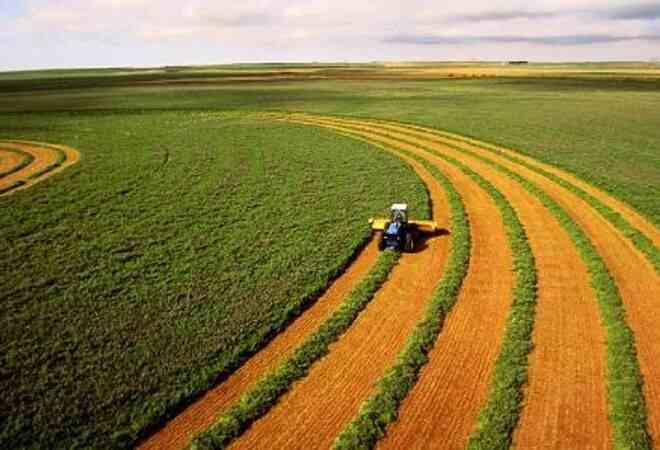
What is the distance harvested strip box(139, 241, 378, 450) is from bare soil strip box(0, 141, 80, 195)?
2511 cm

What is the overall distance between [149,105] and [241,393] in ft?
279

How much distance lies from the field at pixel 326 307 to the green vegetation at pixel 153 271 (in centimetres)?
9

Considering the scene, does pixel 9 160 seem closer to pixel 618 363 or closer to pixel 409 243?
pixel 409 243

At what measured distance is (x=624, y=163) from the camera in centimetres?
4012

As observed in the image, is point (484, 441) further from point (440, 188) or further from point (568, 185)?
point (568, 185)

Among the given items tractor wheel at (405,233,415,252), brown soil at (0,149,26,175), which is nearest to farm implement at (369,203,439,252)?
tractor wheel at (405,233,415,252)

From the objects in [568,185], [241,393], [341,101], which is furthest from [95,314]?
[341,101]

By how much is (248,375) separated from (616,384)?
10.2 m

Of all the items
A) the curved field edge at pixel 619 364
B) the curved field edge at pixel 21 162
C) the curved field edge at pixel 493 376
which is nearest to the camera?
the curved field edge at pixel 619 364

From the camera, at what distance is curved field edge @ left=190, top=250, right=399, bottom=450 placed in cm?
1196

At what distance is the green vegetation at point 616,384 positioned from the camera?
1158 cm

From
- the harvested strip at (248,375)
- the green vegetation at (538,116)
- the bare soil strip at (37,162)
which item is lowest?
the harvested strip at (248,375)

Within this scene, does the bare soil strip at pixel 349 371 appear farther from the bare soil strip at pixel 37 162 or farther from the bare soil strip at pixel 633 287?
the bare soil strip at pixel 37 162

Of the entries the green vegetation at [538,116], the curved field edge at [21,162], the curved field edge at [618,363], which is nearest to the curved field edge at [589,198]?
the green vegetation at [538,116]
